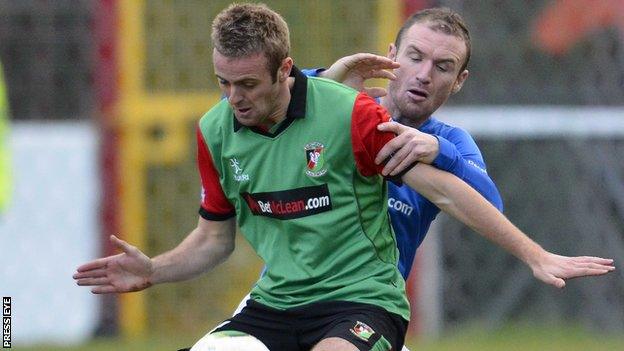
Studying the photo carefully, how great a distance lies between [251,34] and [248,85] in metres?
0.16

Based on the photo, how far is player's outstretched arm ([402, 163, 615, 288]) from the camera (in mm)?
4424

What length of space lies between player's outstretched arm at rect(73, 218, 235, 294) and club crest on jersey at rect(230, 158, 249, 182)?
13.6 inches

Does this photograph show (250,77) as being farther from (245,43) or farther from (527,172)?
(527,172)

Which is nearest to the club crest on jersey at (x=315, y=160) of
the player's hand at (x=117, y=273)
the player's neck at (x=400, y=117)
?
the player's hand at (x=117, y=273)

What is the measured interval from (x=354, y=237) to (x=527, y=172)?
520 centimetres

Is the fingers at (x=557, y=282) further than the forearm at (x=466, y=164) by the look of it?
No

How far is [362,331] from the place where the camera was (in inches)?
173

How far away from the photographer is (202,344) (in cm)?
443

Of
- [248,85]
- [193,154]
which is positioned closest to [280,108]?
[248,85]

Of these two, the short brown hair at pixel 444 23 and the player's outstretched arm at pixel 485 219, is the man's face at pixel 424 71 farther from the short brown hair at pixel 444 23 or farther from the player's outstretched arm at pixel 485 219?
the player's outstretched arm at pixel 485 219

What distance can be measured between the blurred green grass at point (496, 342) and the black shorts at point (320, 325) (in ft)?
11.8

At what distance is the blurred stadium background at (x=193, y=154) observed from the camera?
29.9 feet

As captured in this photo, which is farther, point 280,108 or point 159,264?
point 159,264

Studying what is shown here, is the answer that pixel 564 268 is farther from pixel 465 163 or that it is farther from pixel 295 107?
pixel 295 107
